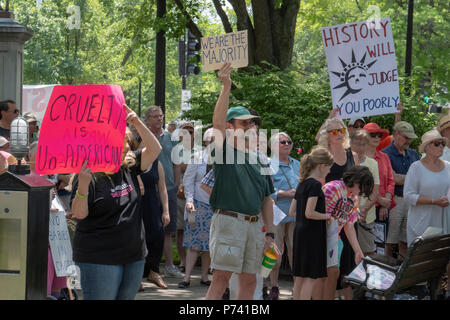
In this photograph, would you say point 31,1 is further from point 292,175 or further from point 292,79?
point 292,175

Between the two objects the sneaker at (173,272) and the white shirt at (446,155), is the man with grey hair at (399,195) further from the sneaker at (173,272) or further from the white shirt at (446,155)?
the sneaker at (173,272)

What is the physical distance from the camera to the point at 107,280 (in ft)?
17.2

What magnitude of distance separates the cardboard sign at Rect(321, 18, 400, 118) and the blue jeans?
5055 mm

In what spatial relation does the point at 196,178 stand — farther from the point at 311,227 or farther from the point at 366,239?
the point at 311,227

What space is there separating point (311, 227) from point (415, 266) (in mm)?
995

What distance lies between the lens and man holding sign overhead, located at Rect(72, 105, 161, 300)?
5.21 metres

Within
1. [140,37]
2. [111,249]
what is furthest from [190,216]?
[140,37]

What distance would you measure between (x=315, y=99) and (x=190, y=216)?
296 centimetres

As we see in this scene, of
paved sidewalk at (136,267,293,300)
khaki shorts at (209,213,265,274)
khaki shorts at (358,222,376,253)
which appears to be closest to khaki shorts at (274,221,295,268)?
paved sidewalk at (136,267,293,300)

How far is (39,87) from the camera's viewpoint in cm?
2191

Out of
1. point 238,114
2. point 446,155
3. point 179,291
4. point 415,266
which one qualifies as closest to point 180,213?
point 179,291

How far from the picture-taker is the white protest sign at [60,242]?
7180 millimetres

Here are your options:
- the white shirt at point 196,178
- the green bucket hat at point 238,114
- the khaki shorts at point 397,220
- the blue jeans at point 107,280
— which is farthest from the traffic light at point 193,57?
the blue jeans at point 107,280

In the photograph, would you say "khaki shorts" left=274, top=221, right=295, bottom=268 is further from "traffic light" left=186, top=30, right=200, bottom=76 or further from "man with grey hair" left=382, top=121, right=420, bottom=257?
"traffic light" left=186, top=30, right=200, bottom=76
